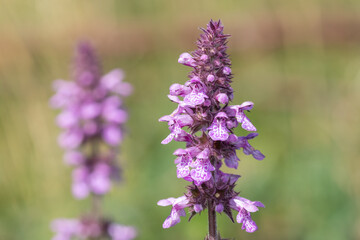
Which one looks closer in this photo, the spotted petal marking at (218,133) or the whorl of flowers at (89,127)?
the spotted petal marking at (218,133)

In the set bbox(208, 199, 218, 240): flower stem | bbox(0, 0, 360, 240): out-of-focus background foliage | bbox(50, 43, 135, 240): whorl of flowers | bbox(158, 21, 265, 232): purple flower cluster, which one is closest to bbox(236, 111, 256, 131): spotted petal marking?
bbox(158, 21, 265, 232): purple flower cluster

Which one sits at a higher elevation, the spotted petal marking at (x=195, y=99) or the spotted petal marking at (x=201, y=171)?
the spotted petal marking at (x=195, y=99)

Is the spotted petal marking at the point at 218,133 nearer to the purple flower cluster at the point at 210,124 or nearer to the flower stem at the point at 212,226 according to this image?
the purple flower cluster at the point at 210,124

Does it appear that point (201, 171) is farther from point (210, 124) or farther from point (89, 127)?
point (89, 127)

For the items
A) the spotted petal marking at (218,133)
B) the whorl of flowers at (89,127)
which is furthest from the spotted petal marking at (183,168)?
the whorl of flowers at (89,127)

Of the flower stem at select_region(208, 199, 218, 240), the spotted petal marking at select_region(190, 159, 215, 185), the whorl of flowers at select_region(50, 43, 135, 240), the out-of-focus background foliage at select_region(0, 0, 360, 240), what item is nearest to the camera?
the spotted petal marking at select_region(190, 159, 215, 185)

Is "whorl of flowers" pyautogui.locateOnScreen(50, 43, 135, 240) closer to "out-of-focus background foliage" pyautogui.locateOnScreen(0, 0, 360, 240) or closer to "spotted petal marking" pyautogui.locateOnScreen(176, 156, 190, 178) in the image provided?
"out-of-focus background foliage" pyautogui.locateOnScreen(0, 0, 360, 240)
